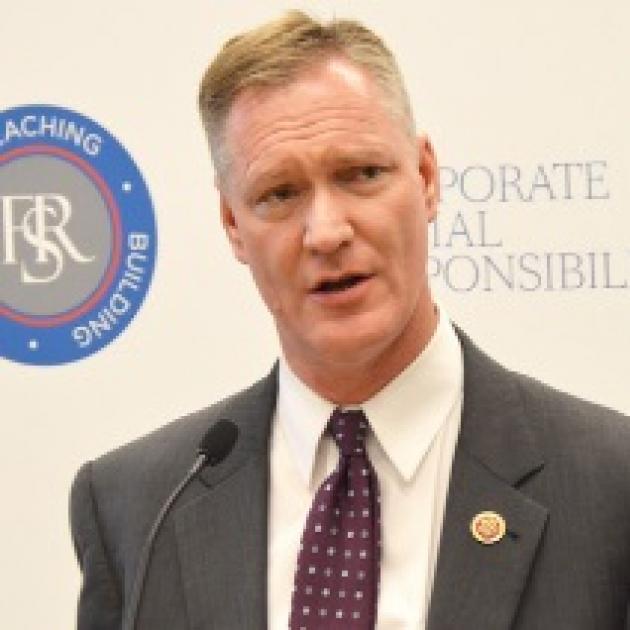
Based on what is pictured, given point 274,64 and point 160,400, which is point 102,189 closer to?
point 160,400

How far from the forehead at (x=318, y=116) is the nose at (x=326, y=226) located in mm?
57

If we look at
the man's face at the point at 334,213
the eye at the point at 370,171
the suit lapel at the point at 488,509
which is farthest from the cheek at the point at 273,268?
the suit lapel at the point at 488,509

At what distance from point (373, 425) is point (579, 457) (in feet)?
0.75

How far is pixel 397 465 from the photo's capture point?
1613mm

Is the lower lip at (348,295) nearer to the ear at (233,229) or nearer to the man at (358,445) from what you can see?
the man at (358,445)

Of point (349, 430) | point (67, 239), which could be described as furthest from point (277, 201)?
point (67, 239)

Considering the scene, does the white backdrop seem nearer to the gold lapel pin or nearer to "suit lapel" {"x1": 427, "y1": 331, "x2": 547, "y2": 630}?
"suit lapel" {"x1": 427, "y1": 331, "x2": 547, "y2": 630}

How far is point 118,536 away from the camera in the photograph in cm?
172

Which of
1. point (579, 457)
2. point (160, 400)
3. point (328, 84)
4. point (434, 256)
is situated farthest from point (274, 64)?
point (160, 400)

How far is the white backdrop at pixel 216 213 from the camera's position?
2.38m

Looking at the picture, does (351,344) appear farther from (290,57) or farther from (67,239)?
(67,239)

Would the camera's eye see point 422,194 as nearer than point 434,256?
Yes

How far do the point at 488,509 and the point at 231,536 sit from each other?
0.30 meters

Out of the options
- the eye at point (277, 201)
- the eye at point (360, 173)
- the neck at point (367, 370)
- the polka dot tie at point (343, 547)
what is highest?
the eye at point (360, 173)
